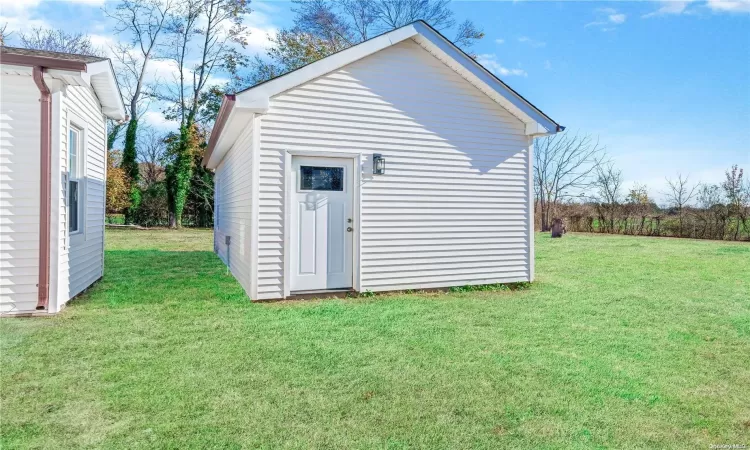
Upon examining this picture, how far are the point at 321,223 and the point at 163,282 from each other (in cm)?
309

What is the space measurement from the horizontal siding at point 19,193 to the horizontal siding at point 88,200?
29 centimetres

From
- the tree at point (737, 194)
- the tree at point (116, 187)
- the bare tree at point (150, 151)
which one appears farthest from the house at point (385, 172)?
the bare tree at point (150, 151)

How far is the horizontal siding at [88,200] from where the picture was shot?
214 inches

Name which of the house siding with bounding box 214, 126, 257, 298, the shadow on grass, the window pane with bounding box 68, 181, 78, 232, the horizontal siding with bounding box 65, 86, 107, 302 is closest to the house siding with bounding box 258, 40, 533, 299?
the house siding with bounding box 214, 126, 257, 298

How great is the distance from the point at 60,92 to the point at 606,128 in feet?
81.7

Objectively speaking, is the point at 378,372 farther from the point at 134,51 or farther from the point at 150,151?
the point at 150,151

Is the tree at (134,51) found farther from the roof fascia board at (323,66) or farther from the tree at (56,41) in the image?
the roof fascia board at (323,66)

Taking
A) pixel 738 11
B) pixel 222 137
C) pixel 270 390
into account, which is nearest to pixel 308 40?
pixel 222 137

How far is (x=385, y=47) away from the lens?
20.6ft

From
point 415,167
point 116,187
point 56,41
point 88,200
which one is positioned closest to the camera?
point 88,200

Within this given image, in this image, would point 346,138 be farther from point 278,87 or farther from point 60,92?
point 60,92

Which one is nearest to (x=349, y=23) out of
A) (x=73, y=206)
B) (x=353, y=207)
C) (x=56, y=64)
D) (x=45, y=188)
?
(x=353, y=207)

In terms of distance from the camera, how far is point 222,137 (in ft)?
25.8

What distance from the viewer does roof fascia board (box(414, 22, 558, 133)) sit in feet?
21.2
